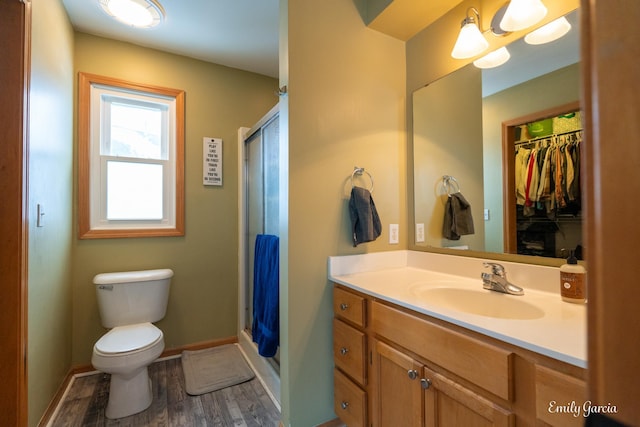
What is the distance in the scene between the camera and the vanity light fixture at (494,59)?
1.30 m

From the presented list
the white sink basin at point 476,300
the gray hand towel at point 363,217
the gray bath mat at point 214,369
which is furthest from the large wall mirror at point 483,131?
the gray bath mat at point 214,369

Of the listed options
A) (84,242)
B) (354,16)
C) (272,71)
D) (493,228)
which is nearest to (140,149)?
(84,242)

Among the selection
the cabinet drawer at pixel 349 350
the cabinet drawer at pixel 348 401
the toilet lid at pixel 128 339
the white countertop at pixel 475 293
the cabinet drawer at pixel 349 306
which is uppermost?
the white countertop at pixel 475 293

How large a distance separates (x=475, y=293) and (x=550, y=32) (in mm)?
1140

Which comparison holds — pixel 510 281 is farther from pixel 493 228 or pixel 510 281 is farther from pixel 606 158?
pixel 606 158

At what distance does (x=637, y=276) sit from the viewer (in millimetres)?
239

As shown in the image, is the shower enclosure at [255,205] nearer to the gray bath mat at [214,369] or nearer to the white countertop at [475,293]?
the gray bath mat at [214,369]

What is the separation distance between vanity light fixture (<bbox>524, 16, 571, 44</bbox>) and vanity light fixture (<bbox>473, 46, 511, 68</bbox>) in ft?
0.30

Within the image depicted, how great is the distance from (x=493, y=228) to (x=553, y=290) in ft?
1.16

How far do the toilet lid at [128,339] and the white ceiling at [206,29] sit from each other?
2140 millimetres

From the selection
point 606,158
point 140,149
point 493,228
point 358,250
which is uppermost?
point 140,149

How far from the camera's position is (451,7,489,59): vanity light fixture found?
1369mm

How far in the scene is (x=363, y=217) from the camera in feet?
4.80

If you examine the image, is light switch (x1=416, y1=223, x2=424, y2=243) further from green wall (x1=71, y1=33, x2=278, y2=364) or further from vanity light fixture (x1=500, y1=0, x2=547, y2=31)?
green wall (x1=71, y1=33, x2=278, y2=364)
